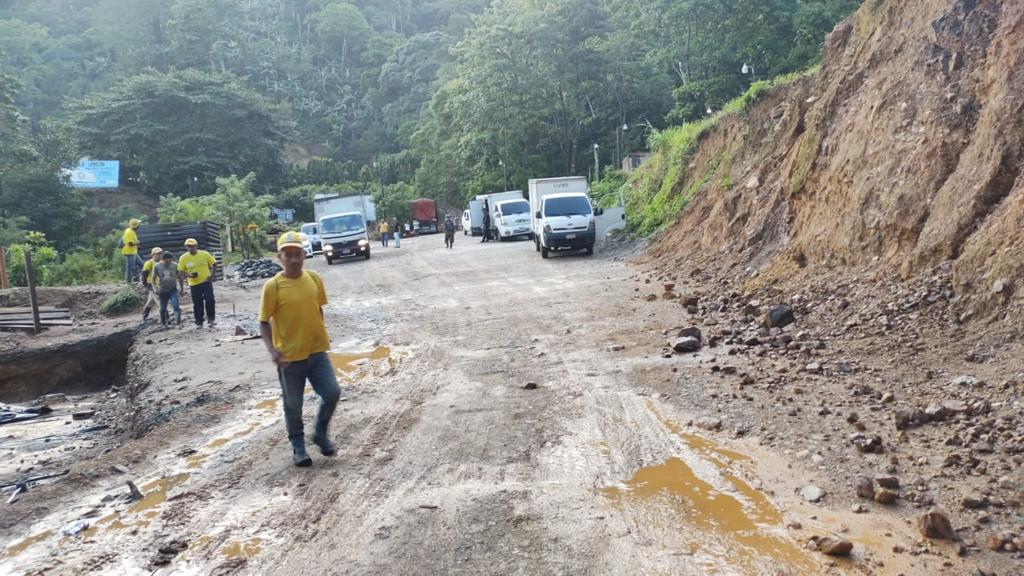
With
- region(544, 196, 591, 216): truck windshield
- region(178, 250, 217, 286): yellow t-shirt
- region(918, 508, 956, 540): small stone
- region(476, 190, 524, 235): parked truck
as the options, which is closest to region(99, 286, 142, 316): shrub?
region(178, 250, 217, 286): yellow t-shirt

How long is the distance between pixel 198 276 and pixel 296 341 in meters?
8.81

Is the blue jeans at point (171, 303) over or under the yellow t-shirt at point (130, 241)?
under

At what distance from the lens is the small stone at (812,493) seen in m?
4.64

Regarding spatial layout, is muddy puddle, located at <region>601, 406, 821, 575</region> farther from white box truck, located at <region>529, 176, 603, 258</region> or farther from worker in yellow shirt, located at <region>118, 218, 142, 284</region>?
worker in yellow shirt, located at <region>118, 218, 142, 284</region>

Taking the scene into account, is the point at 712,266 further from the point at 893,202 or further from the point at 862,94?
the point at 893,202

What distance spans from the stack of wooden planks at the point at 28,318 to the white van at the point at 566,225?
12522 millimetres

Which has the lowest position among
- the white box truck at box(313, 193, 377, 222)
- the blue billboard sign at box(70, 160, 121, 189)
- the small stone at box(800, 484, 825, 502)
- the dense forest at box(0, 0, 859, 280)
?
Result: the small stone at box(800, 484, 825, 502)

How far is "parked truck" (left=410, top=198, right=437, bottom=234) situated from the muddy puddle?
5437 centimetres

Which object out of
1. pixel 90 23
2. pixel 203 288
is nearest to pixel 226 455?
pixel 203 288

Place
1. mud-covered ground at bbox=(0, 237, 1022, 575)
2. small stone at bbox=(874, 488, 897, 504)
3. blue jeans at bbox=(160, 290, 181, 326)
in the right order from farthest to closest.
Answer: blue jeans at bbox=(160, 290, 181, 326), small stone at bbox=(874, 488, 897, 504), mud-covered ground at bbox=(0, 237, 1022, 575)

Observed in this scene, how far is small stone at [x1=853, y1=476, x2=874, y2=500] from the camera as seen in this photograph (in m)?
4.55

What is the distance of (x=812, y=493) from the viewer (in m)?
4.70

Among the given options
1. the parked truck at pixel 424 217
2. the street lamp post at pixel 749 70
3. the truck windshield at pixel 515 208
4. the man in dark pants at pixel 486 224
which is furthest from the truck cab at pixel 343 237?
the parked truck at pixel 424 217

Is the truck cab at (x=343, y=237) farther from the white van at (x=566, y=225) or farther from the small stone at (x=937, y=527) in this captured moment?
the small stone at (x=937, y=527)
